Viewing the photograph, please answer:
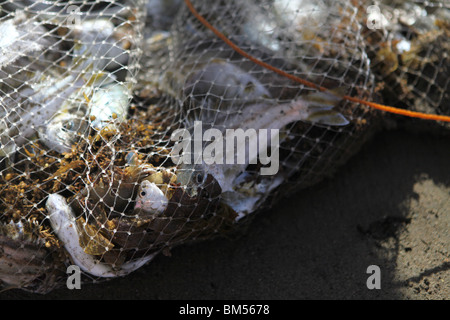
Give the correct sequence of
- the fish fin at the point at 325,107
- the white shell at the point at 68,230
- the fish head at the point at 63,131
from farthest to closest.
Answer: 1. the fish fin at the point at 325,107
2. the fish head at the point at 63,131
3. the white shell at the point at 68,230

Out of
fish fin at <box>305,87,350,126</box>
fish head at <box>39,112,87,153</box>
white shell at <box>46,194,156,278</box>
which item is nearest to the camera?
white shell at <box>46,194,156,278</box>

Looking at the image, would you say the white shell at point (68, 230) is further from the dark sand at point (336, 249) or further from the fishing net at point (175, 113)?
the dark sand at point (336, 249)

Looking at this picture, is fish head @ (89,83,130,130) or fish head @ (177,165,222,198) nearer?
fish head @ (177,165,222,198)

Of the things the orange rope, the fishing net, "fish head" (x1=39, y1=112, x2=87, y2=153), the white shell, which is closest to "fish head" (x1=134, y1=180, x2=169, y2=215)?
the fishing net

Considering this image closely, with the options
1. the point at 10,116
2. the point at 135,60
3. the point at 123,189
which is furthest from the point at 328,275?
the point at 10,116

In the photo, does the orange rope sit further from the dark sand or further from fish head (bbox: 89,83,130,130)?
fish head (bbox: 89,83,130,130)

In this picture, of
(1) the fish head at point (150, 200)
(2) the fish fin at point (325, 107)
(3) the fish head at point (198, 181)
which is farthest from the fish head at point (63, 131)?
(2) the fish fin at point (325, 107)
